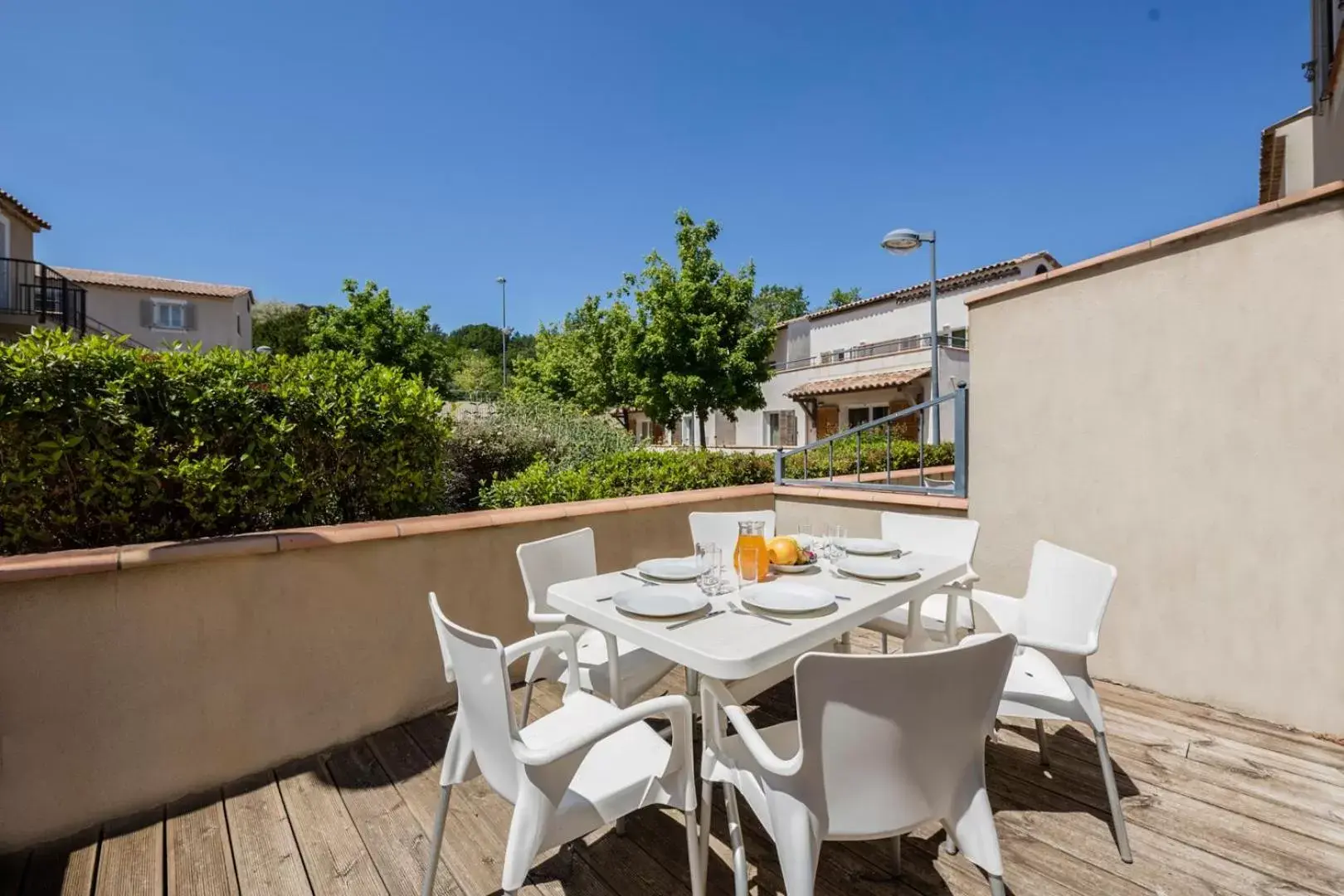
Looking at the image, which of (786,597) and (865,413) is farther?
(865,413)

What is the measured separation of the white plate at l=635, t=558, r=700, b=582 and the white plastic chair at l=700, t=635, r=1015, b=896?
89cm

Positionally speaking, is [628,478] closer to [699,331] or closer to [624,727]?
[624,727]

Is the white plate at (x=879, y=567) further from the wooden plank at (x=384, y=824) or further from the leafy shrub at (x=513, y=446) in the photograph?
the leafy shrub at (x=513, y=446)

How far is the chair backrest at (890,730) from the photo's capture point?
1.09 metres

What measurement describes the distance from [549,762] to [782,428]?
2092cm

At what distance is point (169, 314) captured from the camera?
2117 cm

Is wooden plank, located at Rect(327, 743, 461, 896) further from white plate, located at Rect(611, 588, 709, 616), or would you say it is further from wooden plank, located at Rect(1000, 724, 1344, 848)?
wooden plank, located at Rect(1000, 724, 1344, 848)

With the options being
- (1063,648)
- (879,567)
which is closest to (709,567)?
(879,567)

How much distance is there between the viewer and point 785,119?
8969 millimetres

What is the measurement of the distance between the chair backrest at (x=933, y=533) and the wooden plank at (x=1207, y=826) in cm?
91

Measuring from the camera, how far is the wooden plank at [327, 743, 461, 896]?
1671 mm

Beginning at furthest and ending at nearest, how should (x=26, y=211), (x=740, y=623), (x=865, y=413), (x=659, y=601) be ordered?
(x=865, y=413) → (x=26, y=211) → (x=659, y=601) → (x=740, y=623)

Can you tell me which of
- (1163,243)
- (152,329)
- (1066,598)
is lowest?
Answer: (1066,598)

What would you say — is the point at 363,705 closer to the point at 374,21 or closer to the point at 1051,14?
the point at 374,21
